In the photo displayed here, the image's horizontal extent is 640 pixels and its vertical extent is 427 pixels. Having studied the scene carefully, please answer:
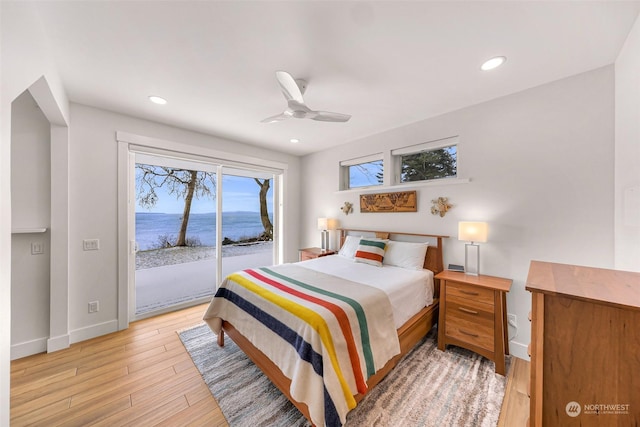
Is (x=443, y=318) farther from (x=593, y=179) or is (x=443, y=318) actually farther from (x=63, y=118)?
(x=63, y=118)

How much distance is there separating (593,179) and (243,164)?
4.15 meters

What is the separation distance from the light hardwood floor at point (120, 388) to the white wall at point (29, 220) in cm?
31

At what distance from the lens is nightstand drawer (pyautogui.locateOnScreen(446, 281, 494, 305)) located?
2.04 meters

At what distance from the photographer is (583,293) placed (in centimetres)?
82

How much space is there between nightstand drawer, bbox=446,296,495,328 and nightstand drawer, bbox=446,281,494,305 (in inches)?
1.4

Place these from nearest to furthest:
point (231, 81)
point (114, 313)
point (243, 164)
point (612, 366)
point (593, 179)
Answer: point (612, 366) → point (593, 179) → point (231, 81) → point (114, 313) → point (243, 164)

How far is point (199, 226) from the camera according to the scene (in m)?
3.57

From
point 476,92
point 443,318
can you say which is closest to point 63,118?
point 476,92

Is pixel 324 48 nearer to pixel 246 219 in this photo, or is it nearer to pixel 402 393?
pixel 402 393

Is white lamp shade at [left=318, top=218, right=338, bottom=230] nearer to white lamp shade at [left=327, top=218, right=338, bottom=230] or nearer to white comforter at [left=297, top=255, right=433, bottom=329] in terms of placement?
white lamp shade at [left=327, top=218, right=338, bottom=230]

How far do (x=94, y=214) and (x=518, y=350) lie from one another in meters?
4.74

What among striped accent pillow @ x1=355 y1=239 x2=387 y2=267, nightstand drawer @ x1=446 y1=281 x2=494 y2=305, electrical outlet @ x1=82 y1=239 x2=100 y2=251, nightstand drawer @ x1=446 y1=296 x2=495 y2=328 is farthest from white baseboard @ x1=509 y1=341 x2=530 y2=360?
electrical outlet @ x1=82 y1=239 x2=100 y2=251

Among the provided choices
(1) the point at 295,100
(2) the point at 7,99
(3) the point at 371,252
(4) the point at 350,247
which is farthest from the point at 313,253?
(2) the point at 7,99

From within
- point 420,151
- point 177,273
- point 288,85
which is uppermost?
point 288,85
